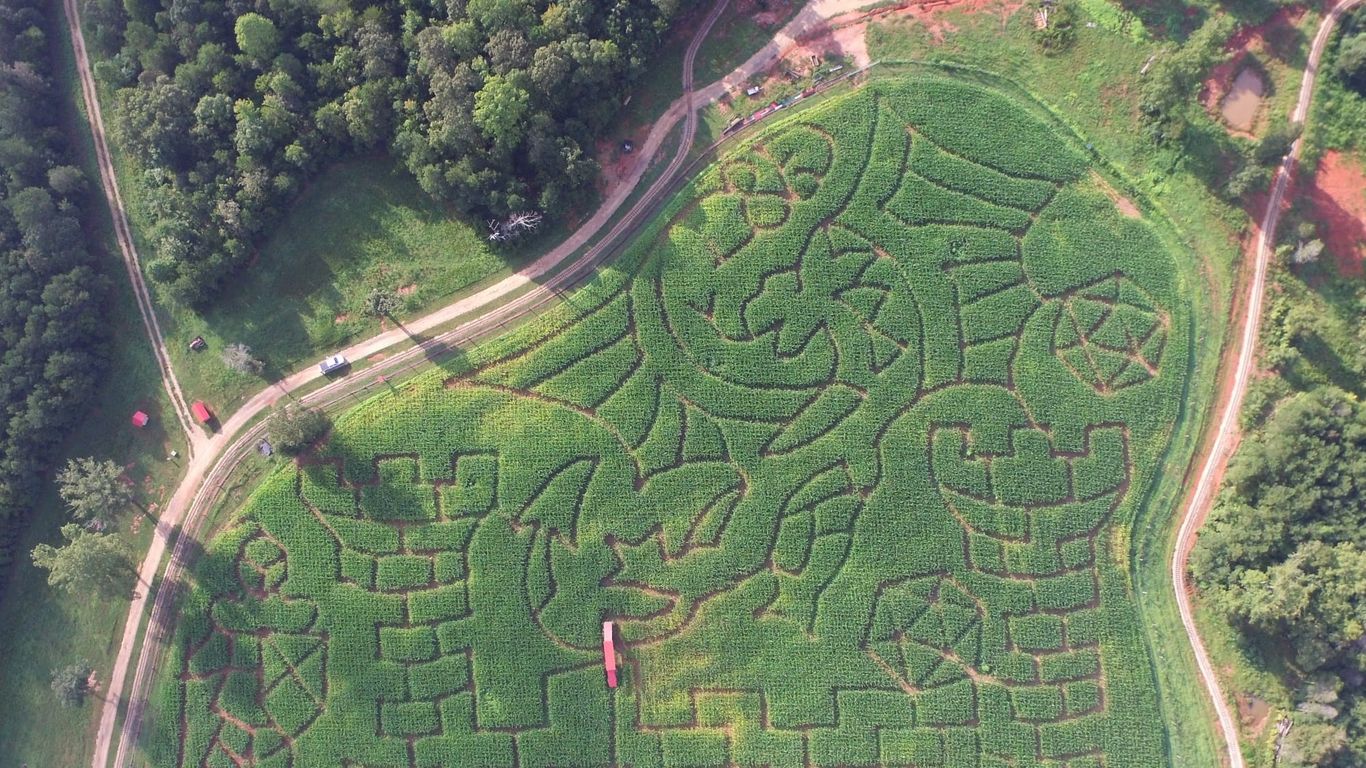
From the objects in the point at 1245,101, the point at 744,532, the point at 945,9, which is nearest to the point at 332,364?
the point at 744,532

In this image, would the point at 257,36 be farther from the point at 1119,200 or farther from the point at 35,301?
the point at 1119,200

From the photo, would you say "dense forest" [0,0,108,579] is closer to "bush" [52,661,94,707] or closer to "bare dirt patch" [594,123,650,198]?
"bush" [52,661,94,707]

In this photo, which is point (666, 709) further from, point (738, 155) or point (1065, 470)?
point (738, 155)

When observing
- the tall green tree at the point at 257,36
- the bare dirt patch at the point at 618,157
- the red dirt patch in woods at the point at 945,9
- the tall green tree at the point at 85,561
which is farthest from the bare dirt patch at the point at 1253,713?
the tall green tree at the point at 257,36

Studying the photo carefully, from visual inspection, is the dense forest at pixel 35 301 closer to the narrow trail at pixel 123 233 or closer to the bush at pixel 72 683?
the narrow trail at pixel 123 233

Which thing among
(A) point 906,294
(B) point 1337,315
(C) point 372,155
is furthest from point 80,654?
(B) point 1337,315

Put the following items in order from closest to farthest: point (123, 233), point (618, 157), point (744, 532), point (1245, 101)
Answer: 1. point (744, 532)
2. point (1245, 101)
3. point (618, 157)
4. point (123, 233)

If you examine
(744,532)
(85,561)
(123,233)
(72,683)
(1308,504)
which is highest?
(123,233)
